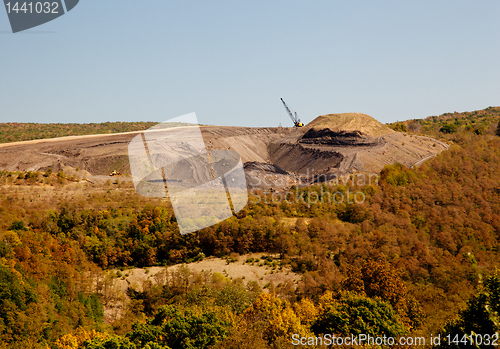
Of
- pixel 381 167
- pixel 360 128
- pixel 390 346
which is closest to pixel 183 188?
pixel 381 167

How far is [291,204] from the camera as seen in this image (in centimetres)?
5094

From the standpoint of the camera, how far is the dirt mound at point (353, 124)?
85375mm

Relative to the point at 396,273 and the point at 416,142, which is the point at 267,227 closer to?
the point at 396,273

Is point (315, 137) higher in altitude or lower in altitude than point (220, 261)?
higher

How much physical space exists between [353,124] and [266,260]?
54509 millimetres

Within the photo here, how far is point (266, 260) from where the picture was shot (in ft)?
132

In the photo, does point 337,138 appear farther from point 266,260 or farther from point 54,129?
point 54,129

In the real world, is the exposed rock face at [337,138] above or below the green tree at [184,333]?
above

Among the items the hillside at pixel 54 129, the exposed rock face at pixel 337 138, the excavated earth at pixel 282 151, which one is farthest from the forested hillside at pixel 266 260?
the hillside at pixel 54 129

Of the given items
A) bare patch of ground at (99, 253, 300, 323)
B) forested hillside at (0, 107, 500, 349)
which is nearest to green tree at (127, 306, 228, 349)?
forested hillside at (0, 107, 500, 349)

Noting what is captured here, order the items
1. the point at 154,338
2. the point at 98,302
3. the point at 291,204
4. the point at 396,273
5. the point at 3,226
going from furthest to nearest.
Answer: the point at 291,204, the point at 3,226, the point at 98,302, the point at 396,273, the point at 154,338

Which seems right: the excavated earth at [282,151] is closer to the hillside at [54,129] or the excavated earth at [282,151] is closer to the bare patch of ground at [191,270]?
the bare patch of ground at [191,270]

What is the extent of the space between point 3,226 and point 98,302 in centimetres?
1214

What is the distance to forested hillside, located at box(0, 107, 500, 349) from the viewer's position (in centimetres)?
2259
